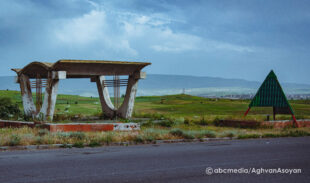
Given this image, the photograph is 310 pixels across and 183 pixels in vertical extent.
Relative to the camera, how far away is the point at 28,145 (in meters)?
15.0

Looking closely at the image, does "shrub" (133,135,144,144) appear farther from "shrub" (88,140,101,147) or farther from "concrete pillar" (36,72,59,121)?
"concrete pillar" (36,72,59,121)

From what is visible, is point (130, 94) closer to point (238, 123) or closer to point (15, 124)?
point (238, 123)

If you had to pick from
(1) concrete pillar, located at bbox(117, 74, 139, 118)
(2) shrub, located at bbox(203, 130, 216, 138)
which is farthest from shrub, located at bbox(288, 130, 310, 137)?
(1) concrete pillar, located at bbox(117, 74, 139, 118)

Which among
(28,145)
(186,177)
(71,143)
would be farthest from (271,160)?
Answer: (28,145)

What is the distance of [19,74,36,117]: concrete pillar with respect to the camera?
26.7m

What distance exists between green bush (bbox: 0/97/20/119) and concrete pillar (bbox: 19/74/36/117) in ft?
2.73

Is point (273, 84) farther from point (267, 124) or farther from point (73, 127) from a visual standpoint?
point (73, 127)

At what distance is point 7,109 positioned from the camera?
87.9ft

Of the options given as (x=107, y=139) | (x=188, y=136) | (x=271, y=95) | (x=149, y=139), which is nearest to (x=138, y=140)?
(x=149, y=139)

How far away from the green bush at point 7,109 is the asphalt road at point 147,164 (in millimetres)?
13251

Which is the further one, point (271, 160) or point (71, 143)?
point (71, 143)

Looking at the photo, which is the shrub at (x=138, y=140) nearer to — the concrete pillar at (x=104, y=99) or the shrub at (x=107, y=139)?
the shrub at (x=107, y=139)

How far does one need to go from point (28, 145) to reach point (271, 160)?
8534mm

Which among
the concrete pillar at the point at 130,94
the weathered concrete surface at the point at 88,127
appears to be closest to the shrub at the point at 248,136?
the weathered concrete surface at the point at 88,127
